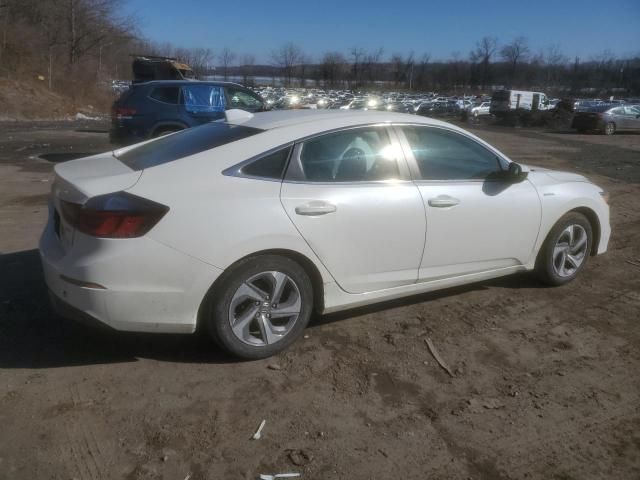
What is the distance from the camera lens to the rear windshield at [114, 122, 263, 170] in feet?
11.8

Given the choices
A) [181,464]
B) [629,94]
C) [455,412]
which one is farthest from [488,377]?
[629,94]

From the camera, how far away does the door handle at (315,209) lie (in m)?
3.48

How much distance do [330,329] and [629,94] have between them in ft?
282

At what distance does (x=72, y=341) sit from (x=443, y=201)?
2651mm

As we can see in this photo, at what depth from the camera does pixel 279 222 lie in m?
3.38

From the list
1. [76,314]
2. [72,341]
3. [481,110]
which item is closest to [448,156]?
[76,314]

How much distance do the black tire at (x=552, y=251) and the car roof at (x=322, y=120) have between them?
1314mm

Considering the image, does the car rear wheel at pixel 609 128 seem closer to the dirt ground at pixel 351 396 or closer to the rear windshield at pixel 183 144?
the dirt ground at pixel 351 396

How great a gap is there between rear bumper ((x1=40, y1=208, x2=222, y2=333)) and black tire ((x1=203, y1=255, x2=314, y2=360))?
0.08 m

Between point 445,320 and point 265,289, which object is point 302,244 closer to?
point 265,289

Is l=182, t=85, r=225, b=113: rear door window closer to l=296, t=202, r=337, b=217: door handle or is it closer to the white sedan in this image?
the white sedan

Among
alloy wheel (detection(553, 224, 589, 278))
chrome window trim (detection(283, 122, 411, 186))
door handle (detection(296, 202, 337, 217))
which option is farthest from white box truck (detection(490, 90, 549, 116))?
door handle (detection(296, 202, 337, 217))

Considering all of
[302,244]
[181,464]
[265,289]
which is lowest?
[181,464]

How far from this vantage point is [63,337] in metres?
3.76
